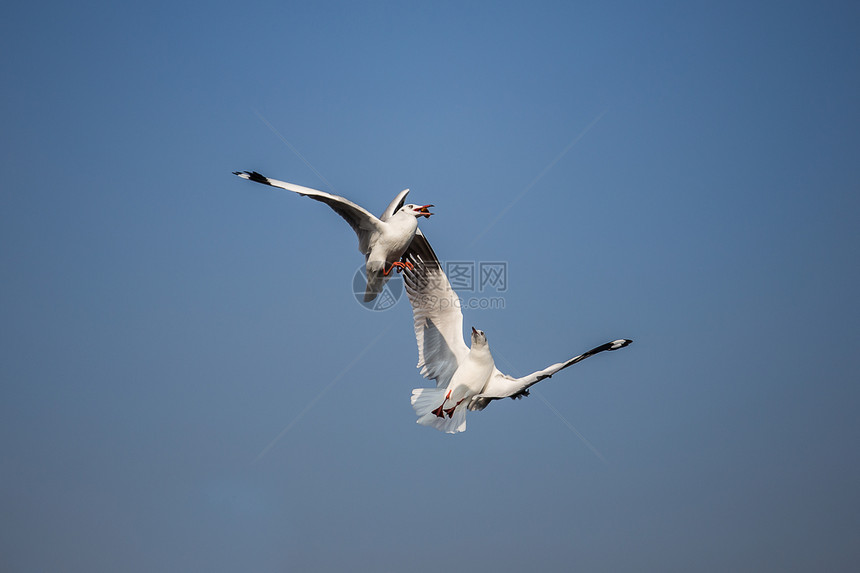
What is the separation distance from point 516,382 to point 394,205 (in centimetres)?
214

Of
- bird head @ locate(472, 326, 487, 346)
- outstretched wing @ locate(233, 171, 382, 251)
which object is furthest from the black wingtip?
bird head @ locate(472, 326, 487, 346)

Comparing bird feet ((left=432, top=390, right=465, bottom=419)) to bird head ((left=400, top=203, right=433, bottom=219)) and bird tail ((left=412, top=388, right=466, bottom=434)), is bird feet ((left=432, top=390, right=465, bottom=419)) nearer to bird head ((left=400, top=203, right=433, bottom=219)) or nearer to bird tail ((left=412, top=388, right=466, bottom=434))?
bird tail ((left=412, top=388, right=466, bottom=434))

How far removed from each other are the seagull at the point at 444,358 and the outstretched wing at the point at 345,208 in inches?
26.0

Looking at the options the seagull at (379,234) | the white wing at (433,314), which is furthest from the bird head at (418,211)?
the white wing at (433,314)

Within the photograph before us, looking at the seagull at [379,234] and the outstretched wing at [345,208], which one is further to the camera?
the seagull at [379,234]

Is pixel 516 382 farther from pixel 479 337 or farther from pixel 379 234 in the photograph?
pixel 379 234

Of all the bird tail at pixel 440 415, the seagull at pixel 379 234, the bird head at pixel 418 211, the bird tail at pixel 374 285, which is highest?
the bird head at pixel 418 211

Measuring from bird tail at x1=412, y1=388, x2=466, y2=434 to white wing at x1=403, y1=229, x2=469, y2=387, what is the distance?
0.34 meters

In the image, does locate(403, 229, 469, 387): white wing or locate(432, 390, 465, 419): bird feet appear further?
locate(403, 229, 469, 387): white wing

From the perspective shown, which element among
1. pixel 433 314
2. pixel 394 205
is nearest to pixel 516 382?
pixel 433 314

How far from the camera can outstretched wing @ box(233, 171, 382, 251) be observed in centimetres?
605

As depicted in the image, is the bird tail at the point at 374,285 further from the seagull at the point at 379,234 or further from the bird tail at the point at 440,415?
the bird tail at the point at 440,415

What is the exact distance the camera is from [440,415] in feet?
22.4

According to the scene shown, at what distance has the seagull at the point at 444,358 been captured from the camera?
673 cm
